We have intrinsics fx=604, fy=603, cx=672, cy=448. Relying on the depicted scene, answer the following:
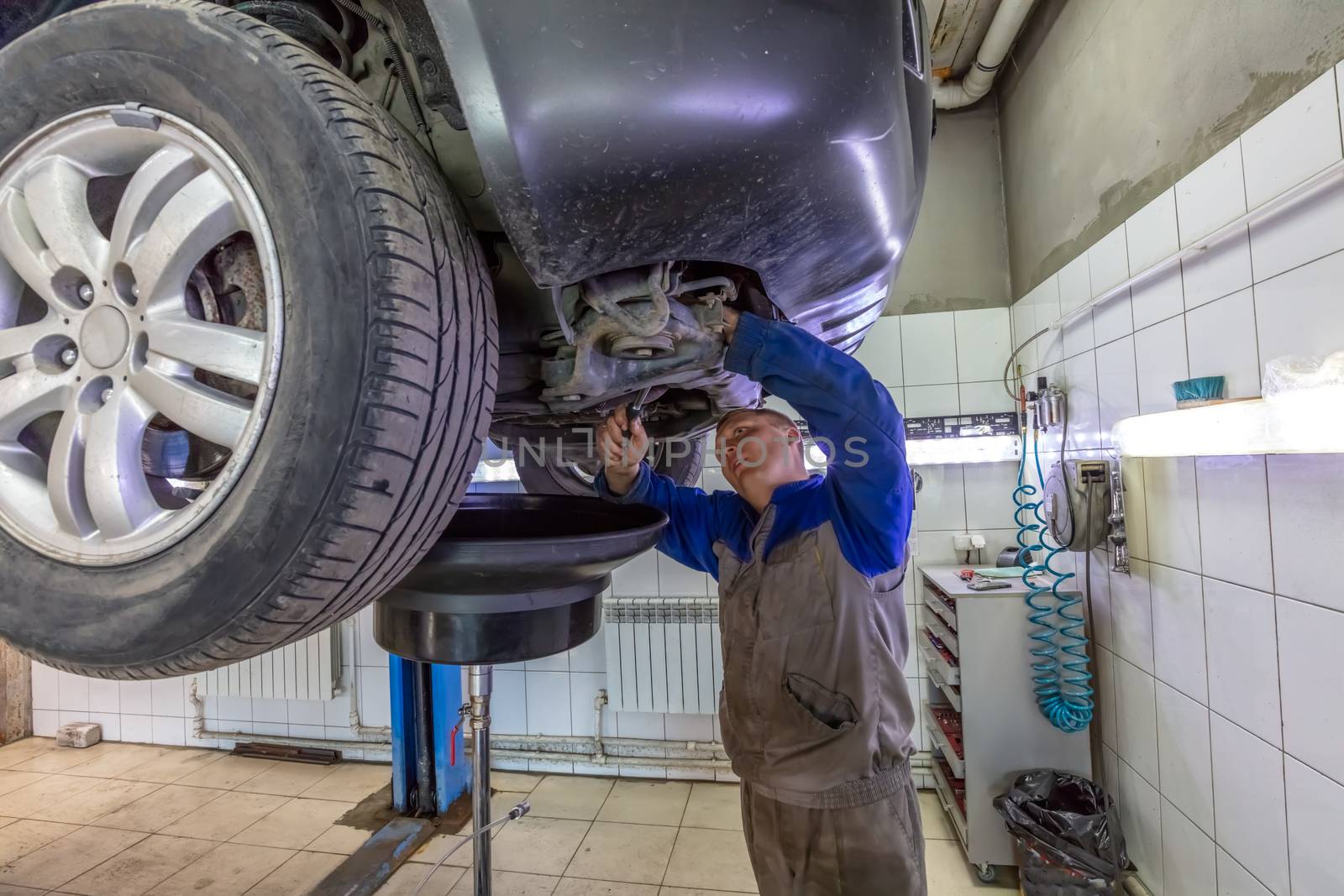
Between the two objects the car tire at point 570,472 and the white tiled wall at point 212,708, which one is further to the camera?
the white tiled wall at point 212,708

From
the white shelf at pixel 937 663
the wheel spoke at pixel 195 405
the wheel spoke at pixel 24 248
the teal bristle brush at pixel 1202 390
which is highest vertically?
the wheel spoke at pixel 24 248

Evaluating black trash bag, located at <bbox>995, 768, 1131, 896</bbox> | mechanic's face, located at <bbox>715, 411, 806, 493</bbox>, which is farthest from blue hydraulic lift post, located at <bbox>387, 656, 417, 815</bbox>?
black trash bag, located at <bbox>995, 768, 1131, 896</bbox>

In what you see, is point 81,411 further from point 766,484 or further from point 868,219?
point 766,484

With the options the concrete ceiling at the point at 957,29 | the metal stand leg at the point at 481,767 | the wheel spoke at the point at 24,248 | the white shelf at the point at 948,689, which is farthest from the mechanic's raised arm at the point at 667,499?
the concrete ceiling at the point at 957,29

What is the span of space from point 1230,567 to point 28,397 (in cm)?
213

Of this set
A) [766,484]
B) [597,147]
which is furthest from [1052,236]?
[597,147]

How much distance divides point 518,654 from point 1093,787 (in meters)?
1.84

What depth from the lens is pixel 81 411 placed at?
0.65m

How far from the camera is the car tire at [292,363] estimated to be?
55cm

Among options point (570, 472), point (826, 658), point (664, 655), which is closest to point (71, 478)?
point (826, 658)

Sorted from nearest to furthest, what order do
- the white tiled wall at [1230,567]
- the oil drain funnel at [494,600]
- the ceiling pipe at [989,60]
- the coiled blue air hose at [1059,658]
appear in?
1. the oil drain funnel at [494,600]
2. the white tiled wall at [1230,567]
3. the coiled blue air hose at [1059,658]
4. the ceiling pipe at [989,60]

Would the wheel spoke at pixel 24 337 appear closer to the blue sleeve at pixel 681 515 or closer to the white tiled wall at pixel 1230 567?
the blue sleeve at pixel 681 515

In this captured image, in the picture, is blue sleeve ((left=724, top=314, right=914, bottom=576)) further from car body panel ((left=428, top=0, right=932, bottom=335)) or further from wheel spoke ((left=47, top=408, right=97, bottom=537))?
wheel spoke ((left=47, top=408, right=97, bottom=537))

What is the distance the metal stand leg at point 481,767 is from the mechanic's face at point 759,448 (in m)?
0.69
